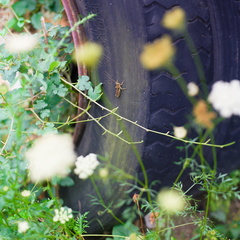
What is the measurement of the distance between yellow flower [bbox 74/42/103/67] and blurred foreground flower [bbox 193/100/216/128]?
0.37 metres

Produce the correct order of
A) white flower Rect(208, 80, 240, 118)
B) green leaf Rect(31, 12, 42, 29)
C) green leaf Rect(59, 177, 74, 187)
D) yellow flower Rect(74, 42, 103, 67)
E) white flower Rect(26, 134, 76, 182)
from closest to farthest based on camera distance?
white flower Rect(208, 80, 240, 118), white flower Rect(26, 134, 76, 182), yellow flower Rect(74, 42, 103, 67), green leaf Rect(59, 177, 74, 187), green leaf Rect(31, 12, 42, 29)

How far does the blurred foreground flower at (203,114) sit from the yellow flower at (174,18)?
10.7 inches

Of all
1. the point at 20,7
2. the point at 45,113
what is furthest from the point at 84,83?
the point at 20,7

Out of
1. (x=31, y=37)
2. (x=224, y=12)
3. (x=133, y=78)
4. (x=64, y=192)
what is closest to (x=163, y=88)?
(x=133, y=78)

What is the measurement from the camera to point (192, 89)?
1.35m

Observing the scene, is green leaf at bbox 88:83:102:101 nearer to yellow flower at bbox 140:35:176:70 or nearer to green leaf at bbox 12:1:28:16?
yellow flower at bbox 140:35:176:70

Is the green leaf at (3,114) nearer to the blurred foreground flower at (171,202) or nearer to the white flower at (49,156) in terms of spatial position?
the white flower at (49,156)

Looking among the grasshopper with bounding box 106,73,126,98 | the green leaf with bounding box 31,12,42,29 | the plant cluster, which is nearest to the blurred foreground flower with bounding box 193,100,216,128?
the plant cluster

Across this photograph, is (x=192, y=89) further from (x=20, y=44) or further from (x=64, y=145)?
(x=20, y=44)

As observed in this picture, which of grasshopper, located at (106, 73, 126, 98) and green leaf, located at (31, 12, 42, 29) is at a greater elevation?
green leaf, located at (31, 12, 42, 29)

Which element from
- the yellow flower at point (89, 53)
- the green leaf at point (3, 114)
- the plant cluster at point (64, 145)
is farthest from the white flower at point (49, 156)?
the yellow flower at point (89, 53)

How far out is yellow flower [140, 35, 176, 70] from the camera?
52.0 inches

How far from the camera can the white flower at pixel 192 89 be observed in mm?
1350

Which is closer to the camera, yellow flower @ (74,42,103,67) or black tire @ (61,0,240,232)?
black tire @ (61,0,240,232)
